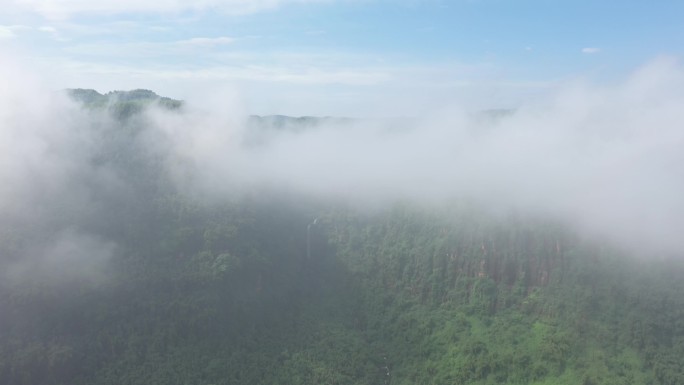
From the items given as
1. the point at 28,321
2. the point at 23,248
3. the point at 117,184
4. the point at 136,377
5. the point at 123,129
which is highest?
the point at 123,129

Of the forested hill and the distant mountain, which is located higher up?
the distant mountain

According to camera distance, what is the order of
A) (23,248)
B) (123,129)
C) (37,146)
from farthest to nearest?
(123,129), (37,146), (23,248)

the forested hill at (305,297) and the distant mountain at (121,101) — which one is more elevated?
the distant mountain at (121,101)

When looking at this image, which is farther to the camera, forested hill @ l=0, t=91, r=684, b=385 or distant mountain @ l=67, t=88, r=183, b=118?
distant mountain @ l=67, t=88, r=183, b=118

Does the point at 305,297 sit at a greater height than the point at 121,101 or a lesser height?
lesser

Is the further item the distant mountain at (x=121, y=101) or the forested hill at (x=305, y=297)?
the distant mountain at (x=121, y=101)

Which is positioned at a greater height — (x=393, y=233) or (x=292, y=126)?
(x=292, y=126)

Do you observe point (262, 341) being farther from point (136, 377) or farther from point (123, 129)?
point (123, 129)

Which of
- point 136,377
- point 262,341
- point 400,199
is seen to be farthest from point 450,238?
point 136,377
